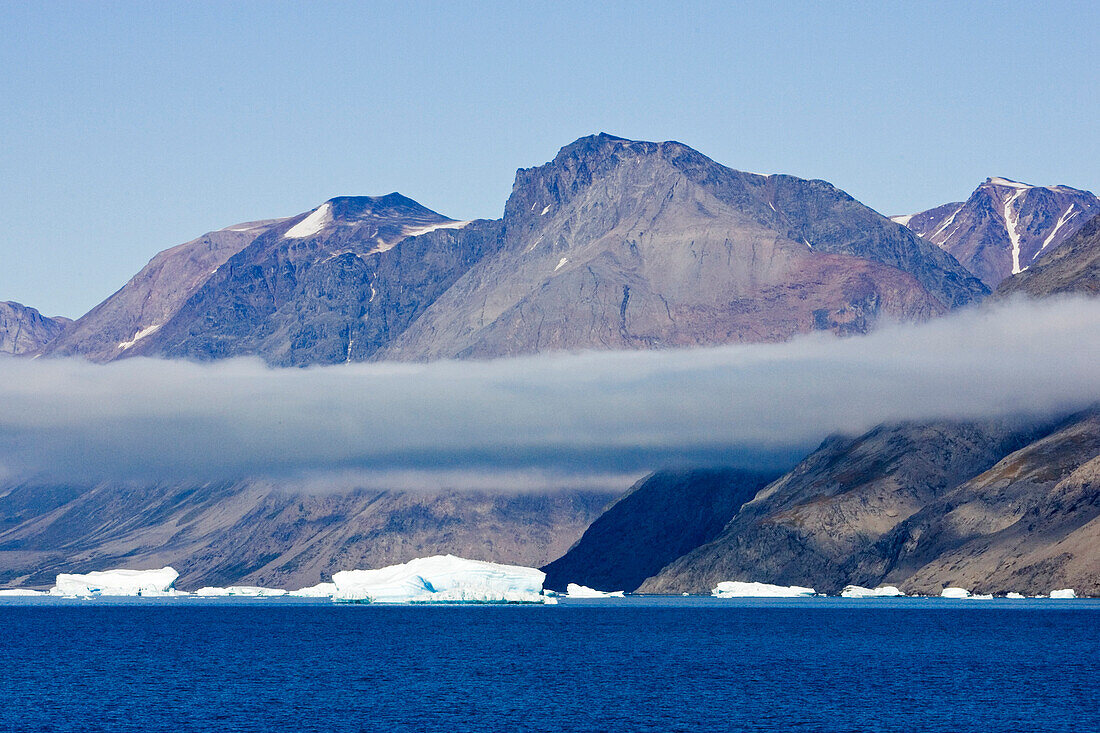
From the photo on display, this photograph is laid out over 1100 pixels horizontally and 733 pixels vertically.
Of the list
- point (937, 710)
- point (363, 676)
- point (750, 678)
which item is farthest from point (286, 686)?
point (937, 710)

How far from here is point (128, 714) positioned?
137625 mm

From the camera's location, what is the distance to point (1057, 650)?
19725 centimetres

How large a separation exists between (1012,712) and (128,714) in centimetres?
8319

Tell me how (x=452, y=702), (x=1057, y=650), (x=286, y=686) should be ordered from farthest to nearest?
(x=1057, y=650)
(x=286, y=686)
(x=452, y=702)

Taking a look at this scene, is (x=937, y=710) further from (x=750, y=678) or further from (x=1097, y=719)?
(x=750, y=678)

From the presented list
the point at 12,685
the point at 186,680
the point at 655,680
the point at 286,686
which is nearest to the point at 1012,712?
the point at 655,680

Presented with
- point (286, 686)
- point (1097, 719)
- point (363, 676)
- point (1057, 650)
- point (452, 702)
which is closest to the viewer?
point (1097, 719)

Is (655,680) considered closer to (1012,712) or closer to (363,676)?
(363,676)

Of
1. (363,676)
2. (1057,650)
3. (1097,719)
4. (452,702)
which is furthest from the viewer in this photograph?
(1057,650)

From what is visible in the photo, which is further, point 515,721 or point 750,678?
point 750,678

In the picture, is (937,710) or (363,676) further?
(363,676)

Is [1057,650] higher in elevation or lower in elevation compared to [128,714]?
lower

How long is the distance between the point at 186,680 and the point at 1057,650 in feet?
374

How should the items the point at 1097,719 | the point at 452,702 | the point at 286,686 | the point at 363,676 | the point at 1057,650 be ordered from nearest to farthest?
the point at 1097,719 < the point at 452,702 < the point at 286,686 < the point at 363,676 < the point at 1057,650
